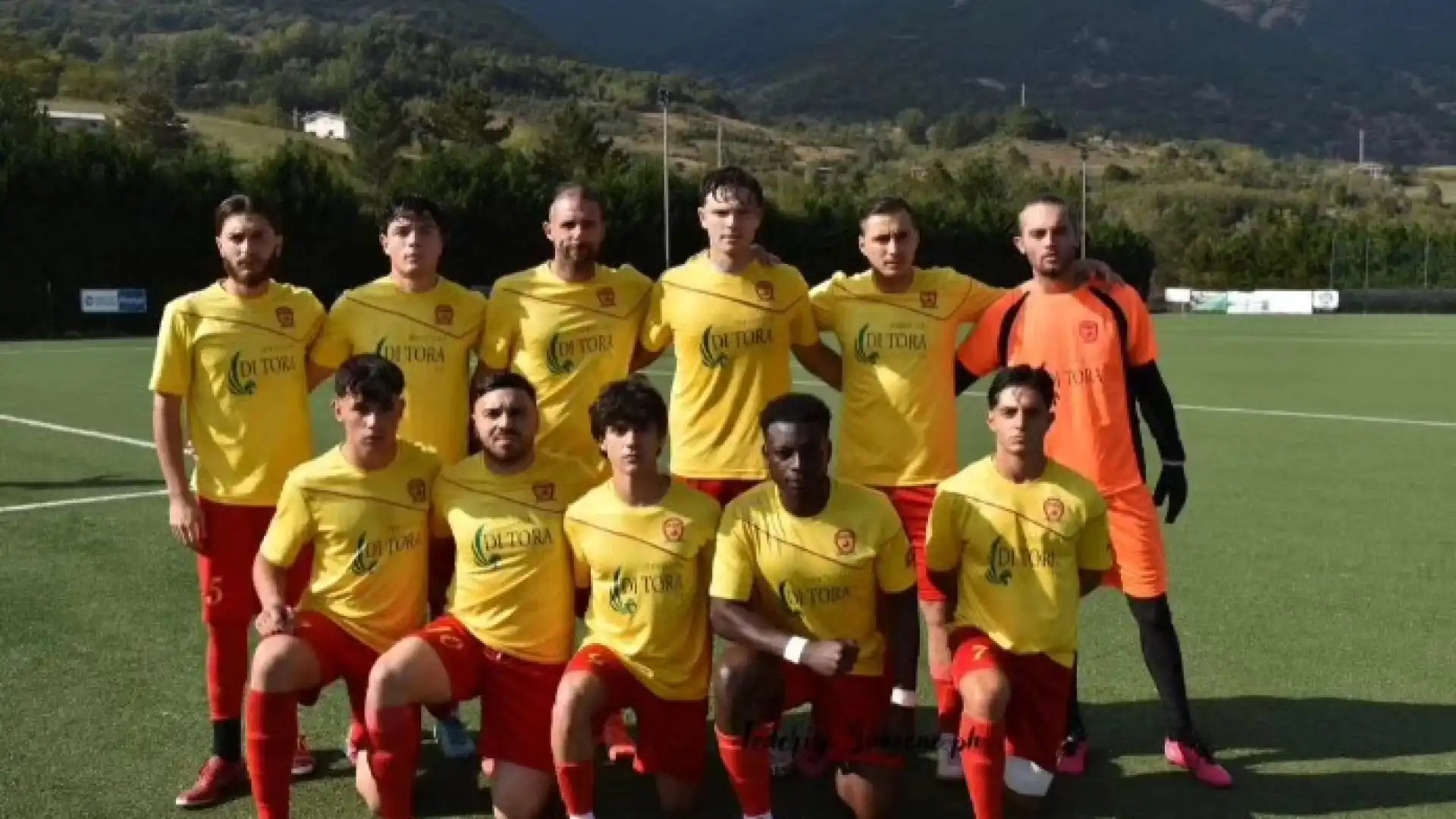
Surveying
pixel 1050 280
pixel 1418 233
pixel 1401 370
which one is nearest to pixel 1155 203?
pixel 1418 233

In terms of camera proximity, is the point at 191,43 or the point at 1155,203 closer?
the point at 1155,203

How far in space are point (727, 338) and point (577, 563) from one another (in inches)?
40.5

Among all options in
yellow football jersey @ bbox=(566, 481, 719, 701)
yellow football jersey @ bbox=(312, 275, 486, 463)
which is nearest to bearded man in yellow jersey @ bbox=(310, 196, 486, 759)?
yellow football jersey @ bbox=(312, 275, 486, 463)

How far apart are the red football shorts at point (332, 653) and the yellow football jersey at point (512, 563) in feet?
1.03

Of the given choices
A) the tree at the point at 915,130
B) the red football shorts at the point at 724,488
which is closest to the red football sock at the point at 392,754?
the red football shorts at the point at 724,488

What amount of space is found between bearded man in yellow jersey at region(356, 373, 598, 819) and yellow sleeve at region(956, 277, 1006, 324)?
1.57m

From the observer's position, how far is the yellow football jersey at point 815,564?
4.41m

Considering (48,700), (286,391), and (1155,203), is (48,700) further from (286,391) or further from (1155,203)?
(1155,203)

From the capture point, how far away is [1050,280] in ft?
16.7

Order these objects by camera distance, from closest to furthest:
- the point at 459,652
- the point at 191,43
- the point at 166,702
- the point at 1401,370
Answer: the point at 459,652 < the point at 166,702 < the point at 1401,370 < the point at 191,43

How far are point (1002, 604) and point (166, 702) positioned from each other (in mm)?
3312

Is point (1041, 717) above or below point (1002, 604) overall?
below

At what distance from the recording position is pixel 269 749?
4246 millimetres

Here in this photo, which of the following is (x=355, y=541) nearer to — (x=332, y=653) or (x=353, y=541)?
(x=353, y=541)
